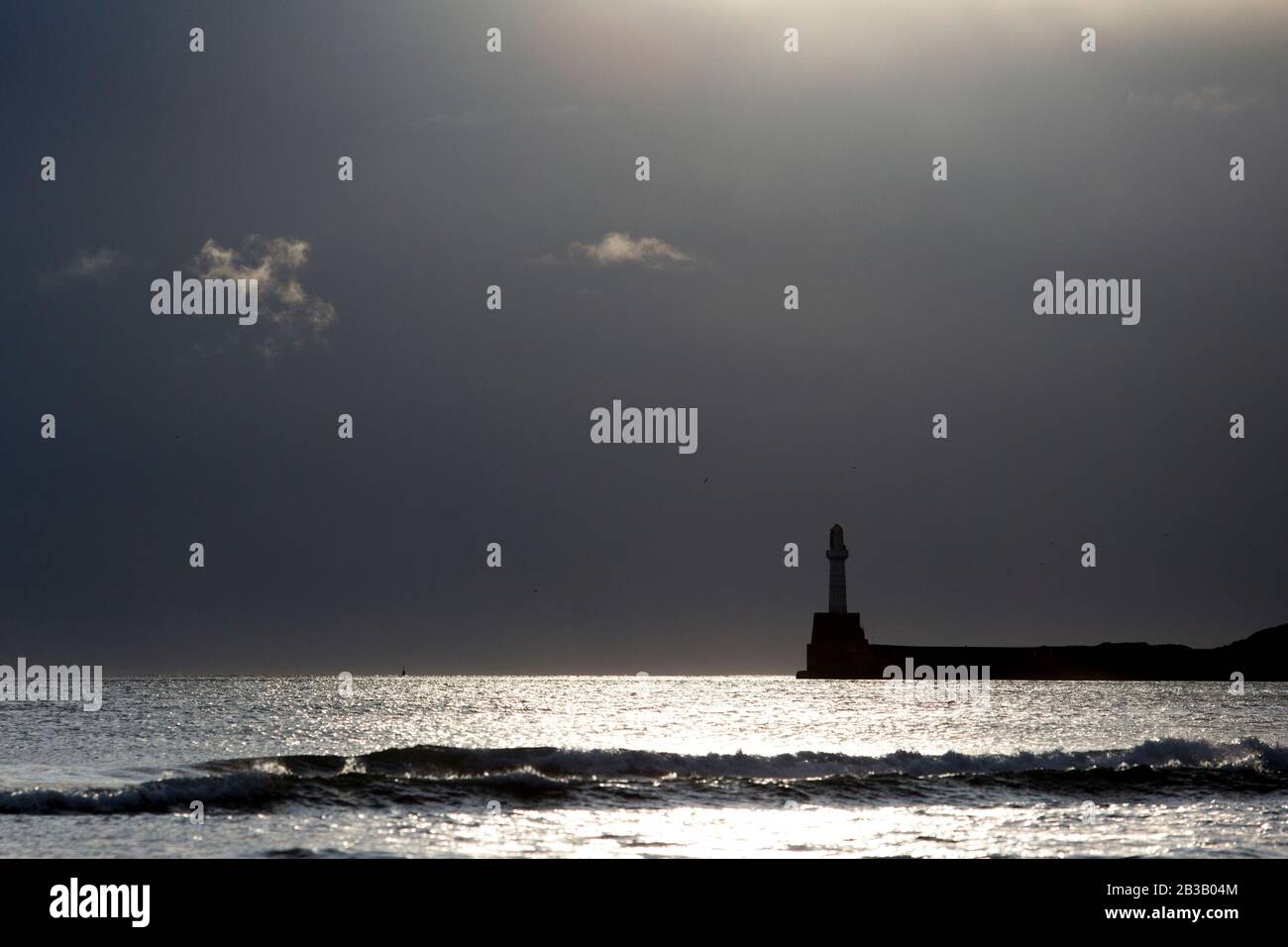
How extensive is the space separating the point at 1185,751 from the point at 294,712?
56.7 metres

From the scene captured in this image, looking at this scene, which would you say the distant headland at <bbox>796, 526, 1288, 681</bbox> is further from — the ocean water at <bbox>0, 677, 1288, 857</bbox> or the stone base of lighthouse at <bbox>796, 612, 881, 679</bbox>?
the ocean water at <bbox>0, 677, 1288, 857</bbox>

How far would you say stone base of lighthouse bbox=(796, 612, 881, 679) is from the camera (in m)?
153

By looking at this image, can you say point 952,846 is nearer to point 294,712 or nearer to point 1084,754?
point 1084,754

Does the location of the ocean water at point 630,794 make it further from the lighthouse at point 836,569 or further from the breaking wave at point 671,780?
the lighthouse at point 836,569

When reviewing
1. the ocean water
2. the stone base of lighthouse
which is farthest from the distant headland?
the ocean water

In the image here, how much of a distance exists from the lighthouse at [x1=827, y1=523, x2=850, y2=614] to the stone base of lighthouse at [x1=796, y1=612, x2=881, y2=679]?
3.94 feet

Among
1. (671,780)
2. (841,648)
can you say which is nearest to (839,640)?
(841,648)

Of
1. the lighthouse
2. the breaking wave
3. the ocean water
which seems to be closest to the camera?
the ocean water

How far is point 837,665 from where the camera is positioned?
502 ft

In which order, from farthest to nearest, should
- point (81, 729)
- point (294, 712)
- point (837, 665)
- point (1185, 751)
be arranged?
point (837, 665), point (294, 712), point (81, 729), point (1185, 751)

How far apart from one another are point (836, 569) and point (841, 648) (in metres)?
10.1

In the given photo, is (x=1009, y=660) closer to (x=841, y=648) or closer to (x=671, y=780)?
(x=841, y=648)
